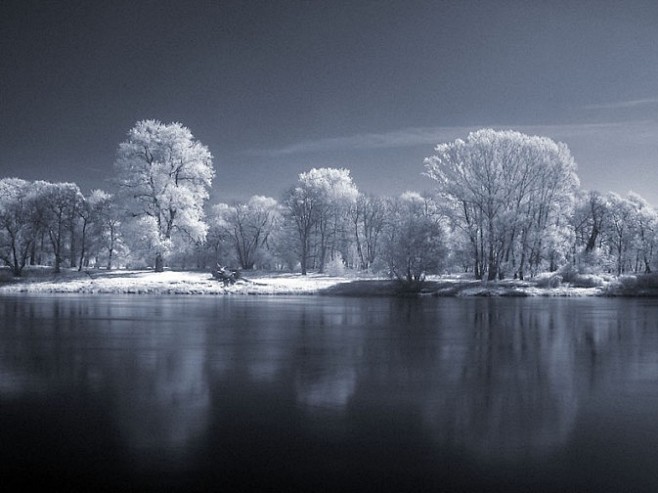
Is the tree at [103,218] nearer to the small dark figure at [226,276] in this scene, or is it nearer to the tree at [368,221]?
the small dark figure at [226,276]

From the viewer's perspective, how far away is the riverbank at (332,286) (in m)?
43.4

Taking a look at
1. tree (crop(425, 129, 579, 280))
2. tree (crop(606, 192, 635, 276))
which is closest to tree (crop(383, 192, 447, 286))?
tree (crop(425, 129, 579, 280))

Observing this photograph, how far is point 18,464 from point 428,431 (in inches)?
165

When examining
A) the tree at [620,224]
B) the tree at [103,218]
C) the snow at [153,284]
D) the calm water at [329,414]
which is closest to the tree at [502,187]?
the snow at [153,284]

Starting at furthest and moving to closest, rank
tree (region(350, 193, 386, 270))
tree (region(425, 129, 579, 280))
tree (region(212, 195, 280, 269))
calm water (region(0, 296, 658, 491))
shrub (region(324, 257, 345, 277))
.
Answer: tree (region(212, 195, 280, 269)), tree (region(350, 193, 386, 270)), shrub (region(324, 257, 345, 277)), tree (region(425, 129, 579, 280)), calm water (region(0, 296, 658, 491))

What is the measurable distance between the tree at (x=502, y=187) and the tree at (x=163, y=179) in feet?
66.6

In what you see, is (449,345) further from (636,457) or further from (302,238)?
(302,238)

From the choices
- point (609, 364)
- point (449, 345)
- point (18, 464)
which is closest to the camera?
point (18, 464)

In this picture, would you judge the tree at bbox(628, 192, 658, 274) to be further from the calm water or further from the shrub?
the calm water

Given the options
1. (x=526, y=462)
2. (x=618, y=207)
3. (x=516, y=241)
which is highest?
(x=618, y=207)

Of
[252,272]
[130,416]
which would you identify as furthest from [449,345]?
[252,272]

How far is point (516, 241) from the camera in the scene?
154 feet

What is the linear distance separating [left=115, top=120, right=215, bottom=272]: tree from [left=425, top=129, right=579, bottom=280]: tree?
20293 mm

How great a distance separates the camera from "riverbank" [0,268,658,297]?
43.4m
